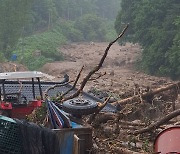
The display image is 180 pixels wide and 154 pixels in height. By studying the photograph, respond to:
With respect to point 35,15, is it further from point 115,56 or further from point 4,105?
point 4,105

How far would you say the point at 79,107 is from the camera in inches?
244

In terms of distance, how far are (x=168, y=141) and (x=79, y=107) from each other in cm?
159

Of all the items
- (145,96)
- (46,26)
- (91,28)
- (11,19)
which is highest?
(46,26)

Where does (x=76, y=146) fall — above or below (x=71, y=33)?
below

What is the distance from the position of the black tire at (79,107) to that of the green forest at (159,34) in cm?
1523

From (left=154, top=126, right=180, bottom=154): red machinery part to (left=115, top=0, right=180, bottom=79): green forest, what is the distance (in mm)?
15637

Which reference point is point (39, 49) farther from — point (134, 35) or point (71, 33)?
point (71, 33)

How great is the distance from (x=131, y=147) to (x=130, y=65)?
24.1 meters

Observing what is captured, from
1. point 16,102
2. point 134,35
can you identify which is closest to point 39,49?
point 134,35

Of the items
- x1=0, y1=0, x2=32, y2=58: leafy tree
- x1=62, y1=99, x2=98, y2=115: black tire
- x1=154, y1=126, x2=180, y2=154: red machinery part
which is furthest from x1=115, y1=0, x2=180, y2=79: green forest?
x1=154, y1=126, x2=180, y2=154: red machinery part

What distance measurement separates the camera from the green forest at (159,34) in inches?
876

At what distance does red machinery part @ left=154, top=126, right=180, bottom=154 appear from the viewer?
535 cm

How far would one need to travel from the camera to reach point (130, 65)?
101ft

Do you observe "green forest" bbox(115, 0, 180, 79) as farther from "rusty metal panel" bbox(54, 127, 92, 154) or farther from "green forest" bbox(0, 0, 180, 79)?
"rusty metal panel" bbox(54, 127, 92, 154)
